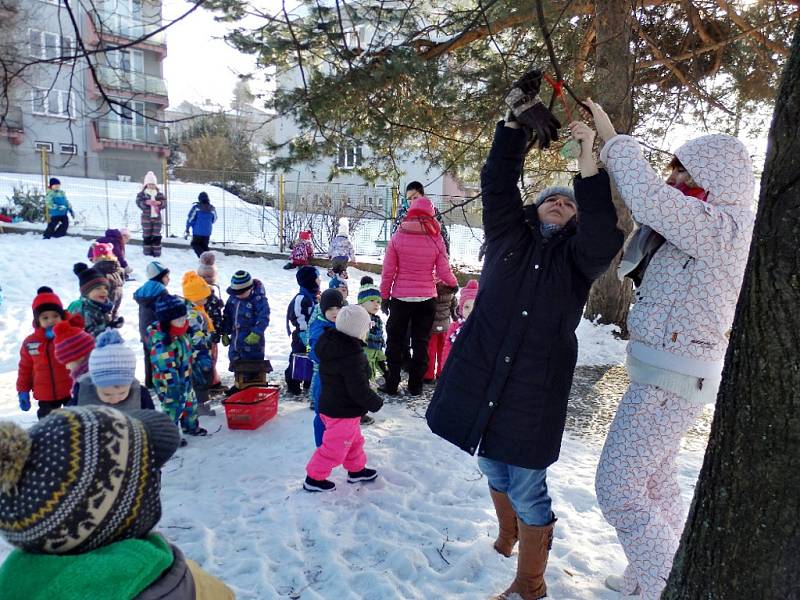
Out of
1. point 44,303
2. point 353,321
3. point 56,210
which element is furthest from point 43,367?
point 56,210

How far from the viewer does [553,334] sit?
2291 mm

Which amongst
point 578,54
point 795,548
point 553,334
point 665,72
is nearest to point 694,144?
point 553,334

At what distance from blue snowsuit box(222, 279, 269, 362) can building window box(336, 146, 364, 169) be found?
4.69 feet

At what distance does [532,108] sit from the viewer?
2.20 metres

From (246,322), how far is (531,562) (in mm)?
3691

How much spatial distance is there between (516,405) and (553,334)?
316mm

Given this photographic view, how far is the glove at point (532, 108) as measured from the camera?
220 centimetres

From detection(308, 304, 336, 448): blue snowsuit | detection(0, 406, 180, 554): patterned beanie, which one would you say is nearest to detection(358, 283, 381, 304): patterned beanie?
detection(308, 304, 336, 448): blue snowsuit

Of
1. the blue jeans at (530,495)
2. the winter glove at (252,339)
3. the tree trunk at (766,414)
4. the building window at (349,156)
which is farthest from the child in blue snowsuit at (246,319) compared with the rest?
the tree trunk at (766,414)

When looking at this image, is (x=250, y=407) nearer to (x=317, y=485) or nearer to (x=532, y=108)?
(x=317, y=485)

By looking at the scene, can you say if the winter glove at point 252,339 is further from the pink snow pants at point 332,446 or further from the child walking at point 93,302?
the pink snow pants at point 332,446

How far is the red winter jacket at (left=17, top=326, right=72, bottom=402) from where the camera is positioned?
4.19 metres

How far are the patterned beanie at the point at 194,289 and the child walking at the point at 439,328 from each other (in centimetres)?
219

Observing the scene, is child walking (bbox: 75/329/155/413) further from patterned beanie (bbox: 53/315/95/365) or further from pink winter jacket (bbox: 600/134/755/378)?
pink winter jacket (bbox: 600/134/755/378)
